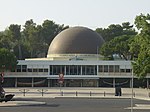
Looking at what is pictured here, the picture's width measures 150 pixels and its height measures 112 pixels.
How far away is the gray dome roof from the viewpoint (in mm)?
93562

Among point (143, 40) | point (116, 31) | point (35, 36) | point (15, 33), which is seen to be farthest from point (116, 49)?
point (143, 40)

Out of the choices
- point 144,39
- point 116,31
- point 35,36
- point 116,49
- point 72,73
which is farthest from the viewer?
point 35,36

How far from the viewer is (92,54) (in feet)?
305

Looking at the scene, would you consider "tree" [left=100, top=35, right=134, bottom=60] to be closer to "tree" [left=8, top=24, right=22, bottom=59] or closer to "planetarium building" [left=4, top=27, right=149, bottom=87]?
"planetarium building" [left=4, top=27, right=149, bottom=87]

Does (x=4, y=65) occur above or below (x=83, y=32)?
below

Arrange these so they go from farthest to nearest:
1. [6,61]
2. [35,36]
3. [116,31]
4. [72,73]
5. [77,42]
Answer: [35,36], [116,31], [77,42], [72,73], [6,61]

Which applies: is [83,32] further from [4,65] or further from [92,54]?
[4,65]

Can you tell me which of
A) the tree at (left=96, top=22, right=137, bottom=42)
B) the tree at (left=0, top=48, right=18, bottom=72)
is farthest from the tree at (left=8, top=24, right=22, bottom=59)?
the tree at (left=0, top=48, right=18, bottom=72)

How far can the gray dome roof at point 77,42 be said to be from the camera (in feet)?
307

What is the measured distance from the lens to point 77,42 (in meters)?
A: 95.0

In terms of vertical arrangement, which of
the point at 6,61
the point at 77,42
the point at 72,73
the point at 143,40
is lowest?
the point at 72,73

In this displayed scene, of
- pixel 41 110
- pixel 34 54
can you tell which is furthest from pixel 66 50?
pixel 41 110

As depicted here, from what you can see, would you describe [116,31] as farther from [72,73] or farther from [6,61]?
[6,61]

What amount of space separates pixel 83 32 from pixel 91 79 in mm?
19961
